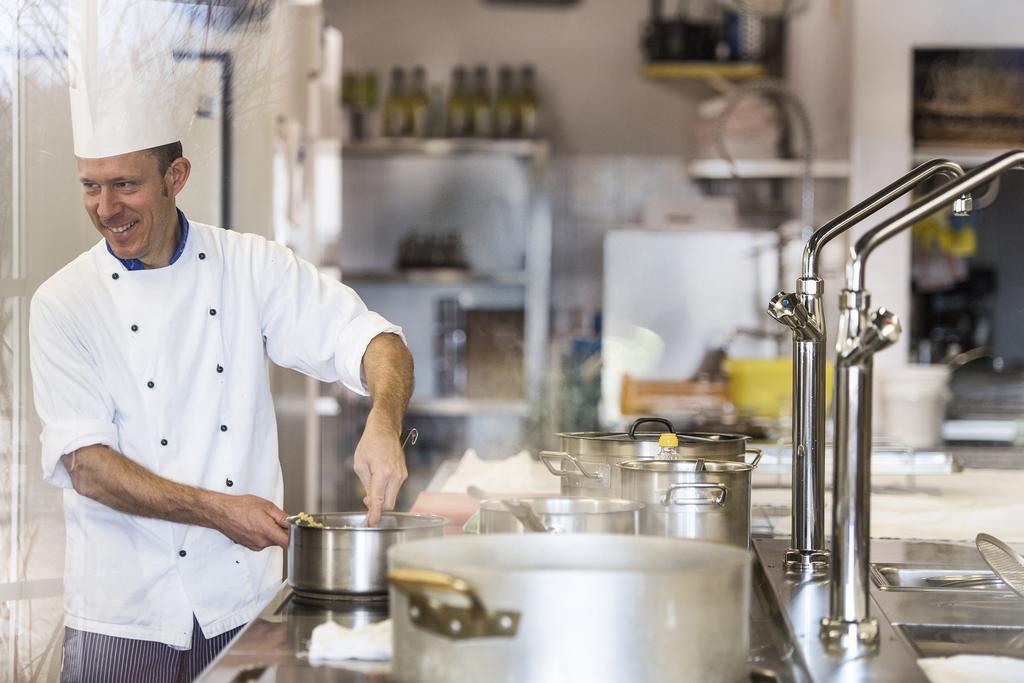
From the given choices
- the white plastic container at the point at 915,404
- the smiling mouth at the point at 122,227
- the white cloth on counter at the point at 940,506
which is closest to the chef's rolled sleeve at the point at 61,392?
the smiling mouth at the point at 122,227

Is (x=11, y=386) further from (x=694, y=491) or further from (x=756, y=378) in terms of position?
(x=756, y=378)

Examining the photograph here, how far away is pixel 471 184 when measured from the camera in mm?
5375

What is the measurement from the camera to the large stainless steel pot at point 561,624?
81 cm

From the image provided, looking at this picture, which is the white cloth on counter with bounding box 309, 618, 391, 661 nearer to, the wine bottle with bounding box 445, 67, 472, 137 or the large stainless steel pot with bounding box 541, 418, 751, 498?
the large stainless steel pot with bounding box 541, 418, 751, 498

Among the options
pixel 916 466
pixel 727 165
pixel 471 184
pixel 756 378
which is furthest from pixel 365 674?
pixel 471 184

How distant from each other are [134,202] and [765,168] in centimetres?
365

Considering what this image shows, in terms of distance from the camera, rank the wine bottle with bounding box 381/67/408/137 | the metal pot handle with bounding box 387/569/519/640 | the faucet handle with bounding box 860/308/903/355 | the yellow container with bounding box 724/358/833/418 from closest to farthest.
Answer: the metal pot handle with bounding box 387/569/519/640 < the faucet handle with bounding box 860/308/903/355 < the yellow container with bounding box 724/358/833/418 < the wine bottle with bounding box 381/67/408/137

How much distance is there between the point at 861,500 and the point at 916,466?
1339mm

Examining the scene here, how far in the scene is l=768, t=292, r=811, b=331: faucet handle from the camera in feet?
4.32

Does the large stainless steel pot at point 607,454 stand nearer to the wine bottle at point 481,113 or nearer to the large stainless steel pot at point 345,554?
the large stainless steel pot at point 345,554

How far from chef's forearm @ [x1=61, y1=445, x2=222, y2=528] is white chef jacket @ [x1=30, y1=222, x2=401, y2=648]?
11 millimetres

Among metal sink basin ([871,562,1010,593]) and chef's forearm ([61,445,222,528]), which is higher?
chef's forearm ([61,445,222,528])

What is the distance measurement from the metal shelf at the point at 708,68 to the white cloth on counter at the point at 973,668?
13.9 ft

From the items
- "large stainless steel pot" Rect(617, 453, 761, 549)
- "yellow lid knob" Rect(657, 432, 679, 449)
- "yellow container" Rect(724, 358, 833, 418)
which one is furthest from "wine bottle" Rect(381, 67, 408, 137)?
"large stainless steel pot" Rect(617, 453, 761, 549)
